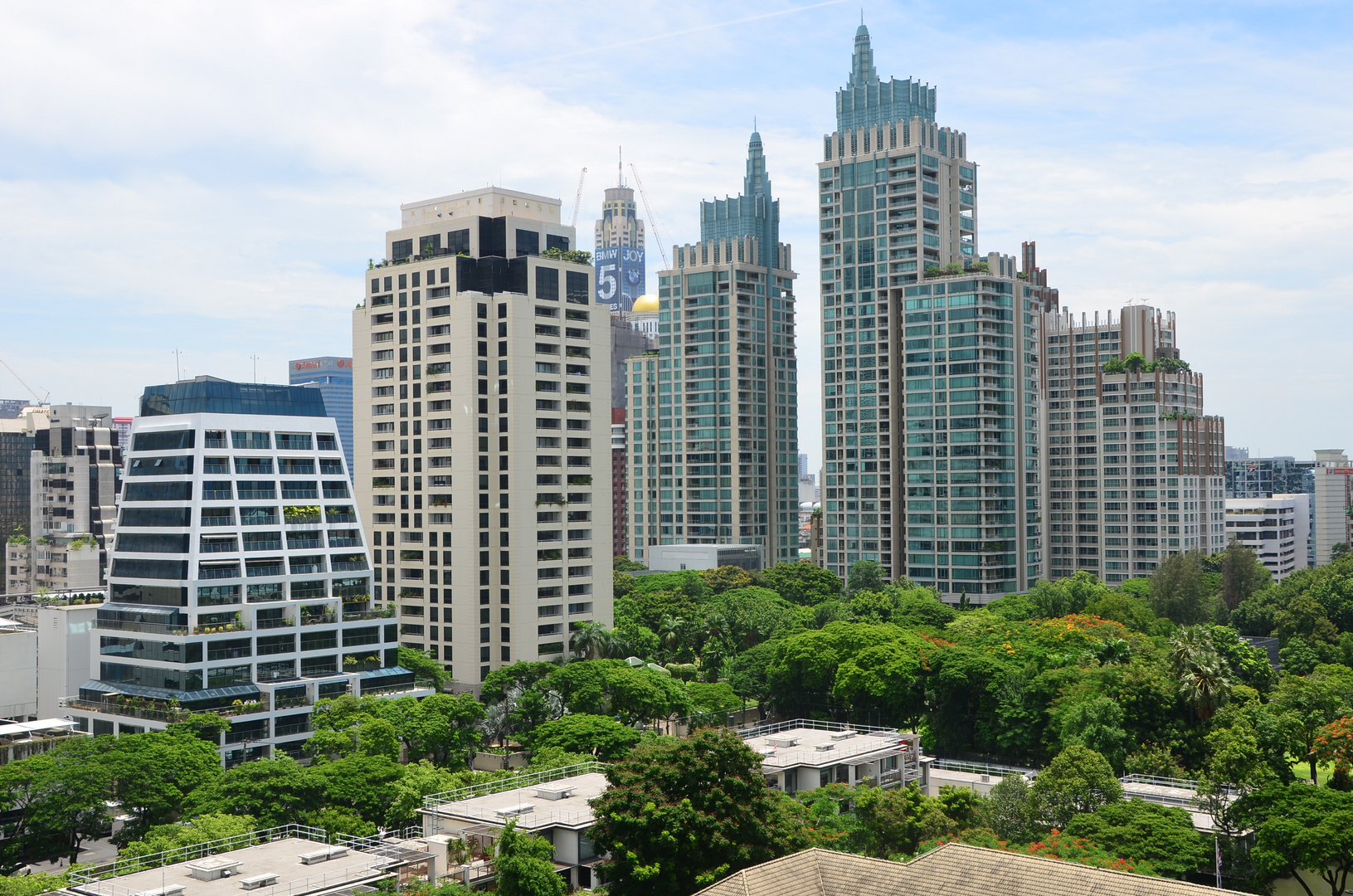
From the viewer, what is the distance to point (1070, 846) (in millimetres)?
63719

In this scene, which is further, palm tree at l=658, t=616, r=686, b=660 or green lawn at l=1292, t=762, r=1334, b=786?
palm tree at l=658, t=616, r=686, b=660

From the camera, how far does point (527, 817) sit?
64.8 m

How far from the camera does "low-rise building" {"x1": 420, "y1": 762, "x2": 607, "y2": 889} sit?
6291 cm

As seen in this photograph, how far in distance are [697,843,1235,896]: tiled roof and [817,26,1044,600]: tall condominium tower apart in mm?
118314

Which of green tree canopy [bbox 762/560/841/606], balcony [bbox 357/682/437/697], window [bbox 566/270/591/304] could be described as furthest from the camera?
green tree canopy [bbox 762/560/841/606]

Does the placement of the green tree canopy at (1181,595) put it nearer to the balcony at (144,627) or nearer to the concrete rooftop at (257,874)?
the balcony at (144,627)

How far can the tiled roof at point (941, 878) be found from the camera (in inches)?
1907

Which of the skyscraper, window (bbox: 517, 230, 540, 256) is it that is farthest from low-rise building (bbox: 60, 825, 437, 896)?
the skyscraper

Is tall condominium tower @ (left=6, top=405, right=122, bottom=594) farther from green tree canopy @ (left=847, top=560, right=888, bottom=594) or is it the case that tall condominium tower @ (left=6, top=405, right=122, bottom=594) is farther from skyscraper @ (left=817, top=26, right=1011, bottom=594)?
skyscraper @ (left=817, top=26, right=1011, bottom=594)

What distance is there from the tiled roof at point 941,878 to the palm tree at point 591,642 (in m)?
67.7

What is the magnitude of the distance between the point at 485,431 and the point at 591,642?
23172mm

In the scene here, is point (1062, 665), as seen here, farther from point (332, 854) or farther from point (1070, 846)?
point (332, 854)

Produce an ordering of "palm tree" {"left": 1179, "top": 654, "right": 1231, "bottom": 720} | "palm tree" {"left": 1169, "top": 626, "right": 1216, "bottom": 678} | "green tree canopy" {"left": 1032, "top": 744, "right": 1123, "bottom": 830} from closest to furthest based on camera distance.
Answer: "green tree canopy" {"left": 1032, "top": 744, "right": 1123, "bottom": 830}, "palm tree" {"left": 1179, "top": 654, "right": 1231, "bottom": 720}, "palm tree" {"left": 1169, "top": 626, "right": 1216, "bottom": 678}

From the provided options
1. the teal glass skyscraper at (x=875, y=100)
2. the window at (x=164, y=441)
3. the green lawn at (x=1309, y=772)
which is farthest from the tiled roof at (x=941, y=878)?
the teal glass skyscraper at (x=875, y=100)
